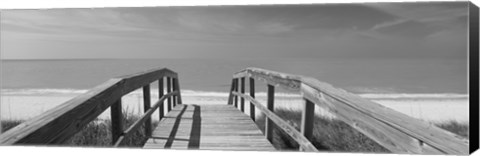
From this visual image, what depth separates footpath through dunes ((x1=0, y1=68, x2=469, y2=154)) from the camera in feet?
4.20

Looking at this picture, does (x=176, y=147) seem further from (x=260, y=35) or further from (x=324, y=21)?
(x=324, y=21)

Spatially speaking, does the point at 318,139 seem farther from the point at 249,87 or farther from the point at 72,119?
the point at 249,87

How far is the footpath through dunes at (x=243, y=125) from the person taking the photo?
1.28 m

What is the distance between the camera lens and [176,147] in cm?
340

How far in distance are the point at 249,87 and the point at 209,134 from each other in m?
5.58

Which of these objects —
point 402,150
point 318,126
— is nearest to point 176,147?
point 402,150

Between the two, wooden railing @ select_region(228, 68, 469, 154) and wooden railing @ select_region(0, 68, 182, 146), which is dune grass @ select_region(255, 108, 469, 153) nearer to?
wooden railing @ select_region(228, 68, 469, 154)

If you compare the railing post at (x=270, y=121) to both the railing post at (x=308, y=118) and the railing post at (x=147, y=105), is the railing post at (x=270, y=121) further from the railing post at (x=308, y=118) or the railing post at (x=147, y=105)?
the railing post at (x=147, y=105)

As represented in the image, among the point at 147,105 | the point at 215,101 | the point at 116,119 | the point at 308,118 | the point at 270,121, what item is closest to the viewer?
the point at 308,118

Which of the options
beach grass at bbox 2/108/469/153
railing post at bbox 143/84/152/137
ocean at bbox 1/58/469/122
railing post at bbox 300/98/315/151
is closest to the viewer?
railing post at bbox 300/98/315/151

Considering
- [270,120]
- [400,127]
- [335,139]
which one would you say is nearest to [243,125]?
[270,120]

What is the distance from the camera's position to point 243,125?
427cm

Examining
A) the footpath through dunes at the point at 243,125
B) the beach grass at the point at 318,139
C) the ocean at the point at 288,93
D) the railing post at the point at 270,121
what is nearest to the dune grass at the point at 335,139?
the beach grass at the point at 318,139

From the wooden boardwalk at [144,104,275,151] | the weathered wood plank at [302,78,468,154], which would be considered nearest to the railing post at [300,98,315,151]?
the weathered wood plank at [302,78,468,154]
